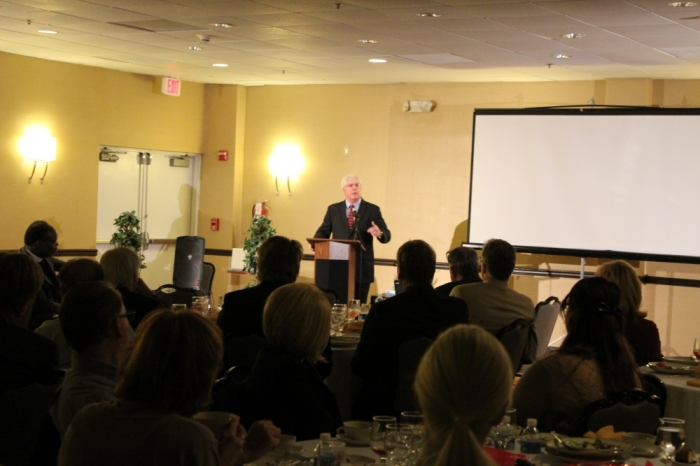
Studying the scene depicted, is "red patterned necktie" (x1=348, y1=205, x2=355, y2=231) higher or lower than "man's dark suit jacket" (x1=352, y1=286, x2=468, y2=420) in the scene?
higher

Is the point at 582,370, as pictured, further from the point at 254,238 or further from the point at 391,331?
the point at 254,238

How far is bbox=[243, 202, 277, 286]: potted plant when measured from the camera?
1191cm

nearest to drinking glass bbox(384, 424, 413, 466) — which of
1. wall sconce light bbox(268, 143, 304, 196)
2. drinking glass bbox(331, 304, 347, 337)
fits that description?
drinking glass bbox(331, 304, 347, 337)

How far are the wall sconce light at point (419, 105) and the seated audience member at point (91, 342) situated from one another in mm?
8735

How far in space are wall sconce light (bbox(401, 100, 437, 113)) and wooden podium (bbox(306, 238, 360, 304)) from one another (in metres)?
2.46

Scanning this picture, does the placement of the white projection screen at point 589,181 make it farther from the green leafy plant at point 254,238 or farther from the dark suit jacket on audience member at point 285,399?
the dark suit jacket on audience member at point 285,399

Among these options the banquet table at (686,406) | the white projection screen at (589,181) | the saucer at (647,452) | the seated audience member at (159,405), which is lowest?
the banquet table at (686,406)

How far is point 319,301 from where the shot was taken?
3498 millimetres

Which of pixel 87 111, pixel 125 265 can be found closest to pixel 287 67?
pixel 87 111

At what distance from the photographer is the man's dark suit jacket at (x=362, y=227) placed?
1059 cm

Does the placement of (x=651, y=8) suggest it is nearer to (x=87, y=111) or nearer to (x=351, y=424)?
(x=351, y=424)

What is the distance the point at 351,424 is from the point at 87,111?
8937 mm

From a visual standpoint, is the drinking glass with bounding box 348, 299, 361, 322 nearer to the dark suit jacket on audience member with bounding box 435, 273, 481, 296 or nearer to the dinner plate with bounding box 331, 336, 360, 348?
the dark suit jacket on audience member with bounding box 435, 273, 481, 296

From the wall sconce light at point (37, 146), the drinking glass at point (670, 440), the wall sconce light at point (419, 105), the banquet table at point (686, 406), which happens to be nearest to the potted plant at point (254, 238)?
the wall sconce light at point (419, 105)
